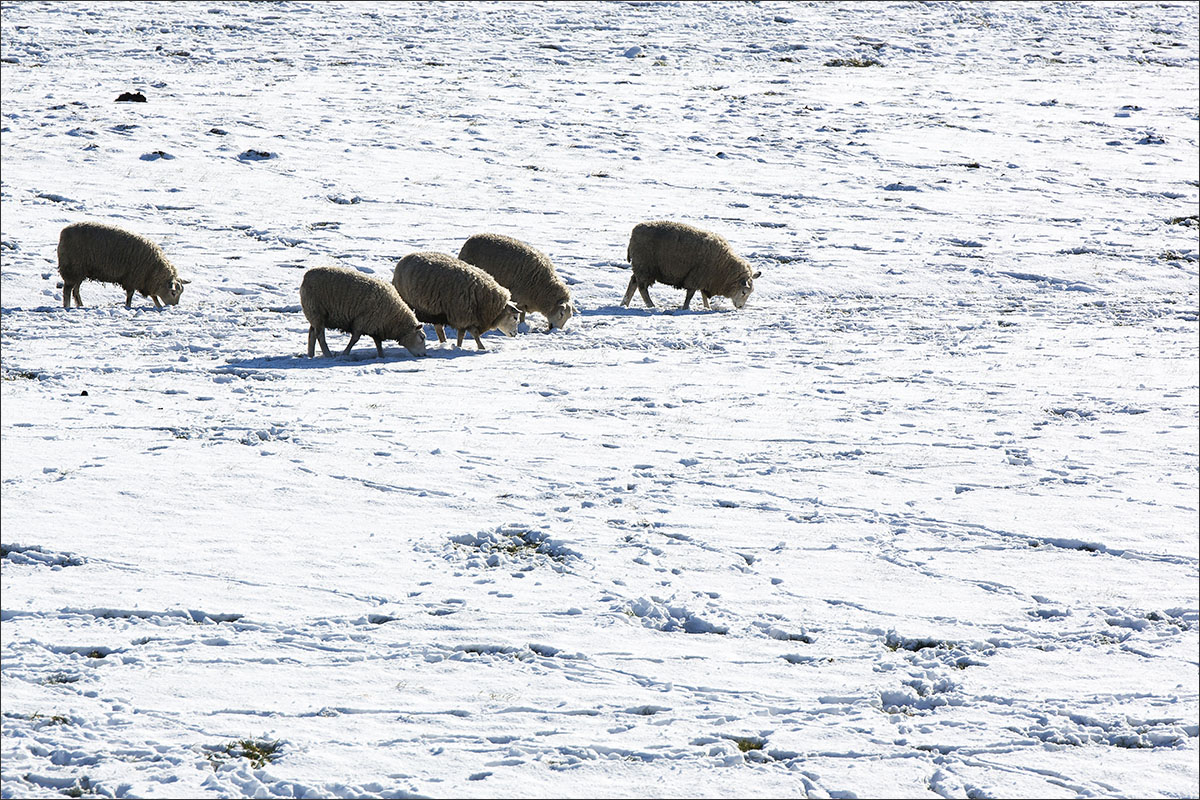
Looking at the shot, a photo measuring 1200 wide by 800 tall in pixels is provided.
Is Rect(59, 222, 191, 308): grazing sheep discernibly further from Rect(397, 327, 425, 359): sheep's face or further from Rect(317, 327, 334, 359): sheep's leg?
Rect(397, 327, 425, 359): sheep's face

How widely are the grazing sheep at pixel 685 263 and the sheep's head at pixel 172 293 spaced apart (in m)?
5.46

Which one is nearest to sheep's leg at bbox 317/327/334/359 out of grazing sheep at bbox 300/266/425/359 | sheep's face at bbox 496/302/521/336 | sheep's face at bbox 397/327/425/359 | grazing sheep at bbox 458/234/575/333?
grazing sheep at bbox 300/266/425/359

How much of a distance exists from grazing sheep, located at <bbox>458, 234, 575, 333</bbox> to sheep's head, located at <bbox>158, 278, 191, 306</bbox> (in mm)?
3463

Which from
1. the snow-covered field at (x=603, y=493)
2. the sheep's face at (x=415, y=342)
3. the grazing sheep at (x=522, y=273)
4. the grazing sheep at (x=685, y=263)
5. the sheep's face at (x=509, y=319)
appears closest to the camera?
the snow-covered field at (x=603, y=493)

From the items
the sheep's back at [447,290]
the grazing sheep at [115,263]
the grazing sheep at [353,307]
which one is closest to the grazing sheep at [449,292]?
the sheep's back at [447,290]

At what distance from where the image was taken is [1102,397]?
10.9m

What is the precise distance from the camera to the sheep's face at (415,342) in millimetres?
11992

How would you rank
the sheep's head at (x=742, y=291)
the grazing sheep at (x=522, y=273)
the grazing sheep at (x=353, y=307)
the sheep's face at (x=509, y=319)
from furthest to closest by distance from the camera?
the sheep's head at (x=742, y=291), the grazing sheep at (x=522, y=273), the sheep's face at (x=509, y=319), the grazing sheep at (x=353, y=307)

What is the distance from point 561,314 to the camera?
13625 mm

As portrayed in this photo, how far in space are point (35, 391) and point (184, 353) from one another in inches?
72.6

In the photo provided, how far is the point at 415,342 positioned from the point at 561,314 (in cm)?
219

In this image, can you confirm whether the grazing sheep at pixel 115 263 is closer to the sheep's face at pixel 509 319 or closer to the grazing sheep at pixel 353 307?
the grazing sheep at pixel 353 307

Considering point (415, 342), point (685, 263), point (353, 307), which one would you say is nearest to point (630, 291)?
point (685, 263)

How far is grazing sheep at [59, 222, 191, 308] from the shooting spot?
44.7 ft
